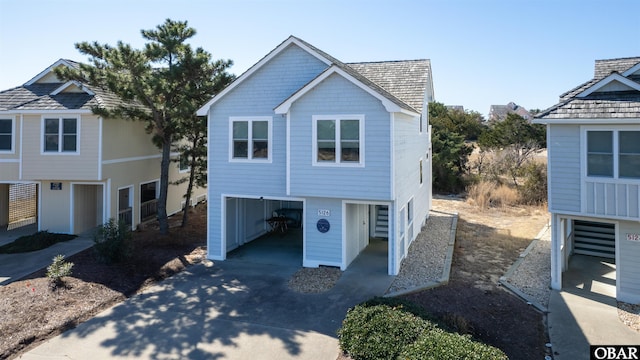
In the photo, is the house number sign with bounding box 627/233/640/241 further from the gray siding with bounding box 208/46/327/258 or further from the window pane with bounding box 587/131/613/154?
the gray siding with bounding box 208/46/327/258

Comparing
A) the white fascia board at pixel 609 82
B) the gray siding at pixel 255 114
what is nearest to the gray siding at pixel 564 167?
Answer: the white fascia board at pixel 609 82

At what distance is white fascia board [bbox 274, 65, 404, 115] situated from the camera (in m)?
11.8

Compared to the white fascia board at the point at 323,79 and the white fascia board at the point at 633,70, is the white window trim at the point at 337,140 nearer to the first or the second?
the white fascia board at the point at 323,79

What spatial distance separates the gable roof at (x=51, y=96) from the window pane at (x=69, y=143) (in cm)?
118

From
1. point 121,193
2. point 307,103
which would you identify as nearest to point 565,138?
point 307,103

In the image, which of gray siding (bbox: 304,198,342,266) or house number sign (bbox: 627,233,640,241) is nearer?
house number sign (bbox: 627,233,640,241)

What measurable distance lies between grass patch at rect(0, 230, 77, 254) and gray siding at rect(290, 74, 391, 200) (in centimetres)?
1050

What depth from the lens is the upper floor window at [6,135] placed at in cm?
1775

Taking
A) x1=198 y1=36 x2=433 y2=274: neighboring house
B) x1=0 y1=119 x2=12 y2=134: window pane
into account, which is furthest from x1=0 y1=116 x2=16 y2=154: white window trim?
x1=198 y1=36 x2=433 y2=274: neighboring house

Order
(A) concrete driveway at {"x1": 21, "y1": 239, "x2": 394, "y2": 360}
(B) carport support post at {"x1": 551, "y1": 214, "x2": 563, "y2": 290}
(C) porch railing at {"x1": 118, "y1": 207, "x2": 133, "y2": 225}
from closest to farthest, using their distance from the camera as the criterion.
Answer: (A) concrete driveway at {"x1": 21, "y1": 239, "x2": 394, "y2": 360}, (B) carport support post at {"x1": 551, "y1": 214, "x2": 563, "y2": 290}, (C) porch railing at {"x1": 118, "y1": 207, "x2": 133, "y2": 225}

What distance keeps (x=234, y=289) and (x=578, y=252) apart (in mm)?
12820

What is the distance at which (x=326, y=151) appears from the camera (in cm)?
1277

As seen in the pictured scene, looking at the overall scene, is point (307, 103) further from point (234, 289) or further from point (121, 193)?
point (121, 193)

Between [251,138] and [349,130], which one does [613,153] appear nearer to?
[349,130]
